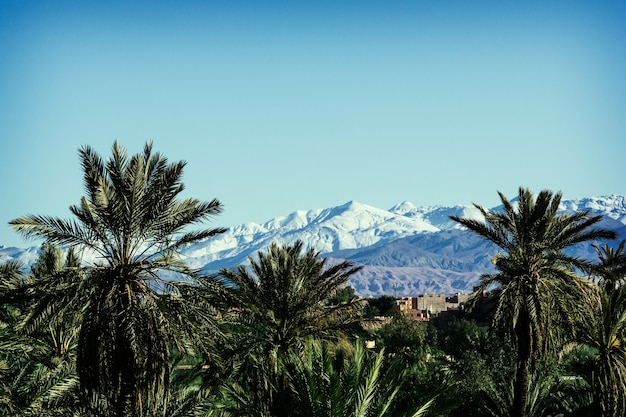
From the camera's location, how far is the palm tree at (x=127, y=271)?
16.6 metres

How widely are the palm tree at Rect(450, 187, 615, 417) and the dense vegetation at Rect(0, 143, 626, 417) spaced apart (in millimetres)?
53

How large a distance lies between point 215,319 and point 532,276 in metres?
12.4

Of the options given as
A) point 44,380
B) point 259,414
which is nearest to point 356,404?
point 259,414

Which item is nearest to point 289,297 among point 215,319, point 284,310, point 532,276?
point 284,310

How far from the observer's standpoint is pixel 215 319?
58.4 feet

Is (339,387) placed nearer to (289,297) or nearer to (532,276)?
(532,276)

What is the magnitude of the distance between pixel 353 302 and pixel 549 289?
9.10 meters

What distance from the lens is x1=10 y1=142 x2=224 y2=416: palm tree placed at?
54.4 feet

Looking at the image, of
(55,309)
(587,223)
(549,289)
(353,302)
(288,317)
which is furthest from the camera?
(353,302)

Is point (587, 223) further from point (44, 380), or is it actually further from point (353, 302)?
point (44, 380)

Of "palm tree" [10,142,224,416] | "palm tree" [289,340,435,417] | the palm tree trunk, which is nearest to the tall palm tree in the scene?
the palm tree trunk

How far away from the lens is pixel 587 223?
87.7 feet

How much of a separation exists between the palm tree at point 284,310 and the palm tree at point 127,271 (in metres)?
9.92

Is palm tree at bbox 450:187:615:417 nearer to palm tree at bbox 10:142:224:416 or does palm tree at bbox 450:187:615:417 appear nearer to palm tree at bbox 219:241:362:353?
palm tree at bbox 219:241:362:353
